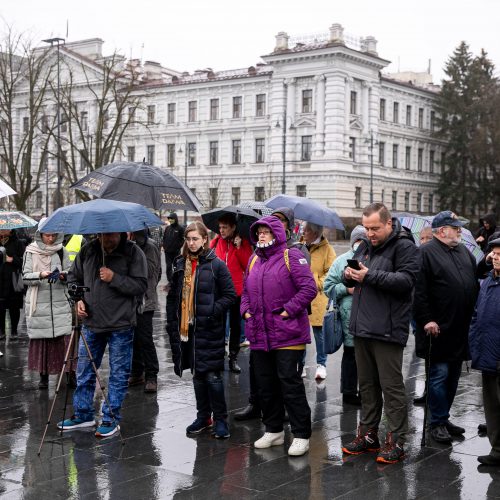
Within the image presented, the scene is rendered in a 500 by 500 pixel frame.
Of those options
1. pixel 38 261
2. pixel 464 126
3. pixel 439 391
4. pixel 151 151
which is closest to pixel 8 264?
pixel 38 261

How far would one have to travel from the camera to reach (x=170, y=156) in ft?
213

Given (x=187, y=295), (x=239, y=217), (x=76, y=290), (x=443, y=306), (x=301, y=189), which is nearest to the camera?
(x=443, y=306)

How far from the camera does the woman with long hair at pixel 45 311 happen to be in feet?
31.7

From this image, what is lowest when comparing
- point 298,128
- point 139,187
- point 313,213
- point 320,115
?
point 313,213

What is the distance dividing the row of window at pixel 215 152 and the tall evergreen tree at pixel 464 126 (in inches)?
599

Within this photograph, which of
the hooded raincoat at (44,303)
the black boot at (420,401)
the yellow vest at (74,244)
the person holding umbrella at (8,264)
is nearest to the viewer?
the black boot at (420,401)

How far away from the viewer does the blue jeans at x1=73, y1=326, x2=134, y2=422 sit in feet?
25.6

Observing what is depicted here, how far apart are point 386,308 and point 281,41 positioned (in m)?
53.8

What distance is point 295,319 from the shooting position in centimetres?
715

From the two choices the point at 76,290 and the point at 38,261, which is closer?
the point at 76,290

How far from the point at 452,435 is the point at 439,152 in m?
64.3

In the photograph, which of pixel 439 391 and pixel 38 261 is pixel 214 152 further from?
pixel 439 391

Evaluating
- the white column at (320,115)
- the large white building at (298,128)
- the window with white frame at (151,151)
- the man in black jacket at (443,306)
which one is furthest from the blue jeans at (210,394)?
the window with white frame at (151,151)

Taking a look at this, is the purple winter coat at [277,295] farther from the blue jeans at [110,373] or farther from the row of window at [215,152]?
the row of window at [215,152]
